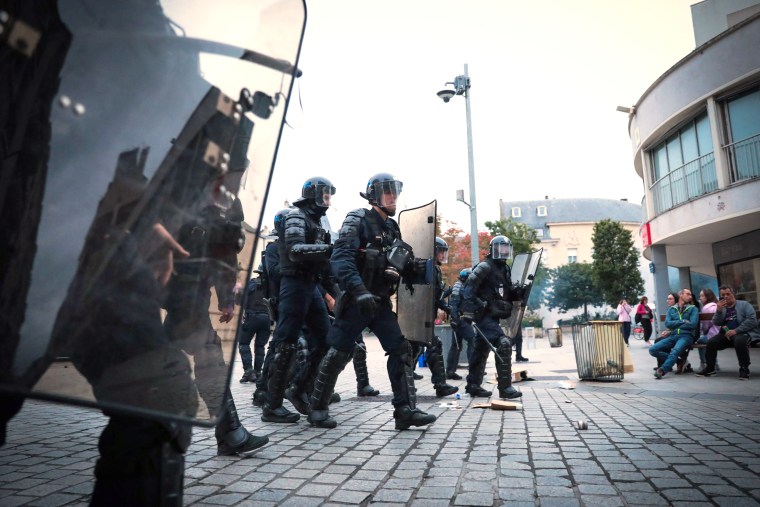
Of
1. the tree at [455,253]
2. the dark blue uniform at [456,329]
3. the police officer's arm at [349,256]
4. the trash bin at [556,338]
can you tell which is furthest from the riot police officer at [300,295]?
the tree at [455,253]

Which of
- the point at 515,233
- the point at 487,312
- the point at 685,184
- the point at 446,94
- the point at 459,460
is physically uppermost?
the point at 515,233

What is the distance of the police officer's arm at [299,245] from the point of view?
14.7 ft

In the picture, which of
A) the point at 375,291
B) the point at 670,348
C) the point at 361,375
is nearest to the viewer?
the point at 375,291

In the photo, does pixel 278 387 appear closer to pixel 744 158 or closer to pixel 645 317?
pixel 744 158

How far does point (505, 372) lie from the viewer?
639 cm

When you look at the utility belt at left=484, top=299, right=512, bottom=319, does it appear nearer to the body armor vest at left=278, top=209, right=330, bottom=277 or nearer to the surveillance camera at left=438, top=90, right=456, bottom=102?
the body armor vest at left=278, top=209, right=330, bottom=277

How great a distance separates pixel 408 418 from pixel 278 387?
1.16 meters

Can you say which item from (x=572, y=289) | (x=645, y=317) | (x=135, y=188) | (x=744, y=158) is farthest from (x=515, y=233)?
(x=135, y=188)

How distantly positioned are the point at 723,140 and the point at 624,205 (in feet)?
235

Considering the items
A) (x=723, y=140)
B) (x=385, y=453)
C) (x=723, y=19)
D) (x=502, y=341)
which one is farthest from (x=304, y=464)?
(x=723, y=19)

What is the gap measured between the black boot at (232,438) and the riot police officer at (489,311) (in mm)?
3575

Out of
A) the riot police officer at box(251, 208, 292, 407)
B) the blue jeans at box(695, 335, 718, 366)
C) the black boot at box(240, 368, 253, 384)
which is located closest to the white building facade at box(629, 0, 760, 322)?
the blue jeans at box(695, 335, 718, 366)

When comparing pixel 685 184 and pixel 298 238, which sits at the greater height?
pixel 685 184

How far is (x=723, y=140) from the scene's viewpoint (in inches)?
587
